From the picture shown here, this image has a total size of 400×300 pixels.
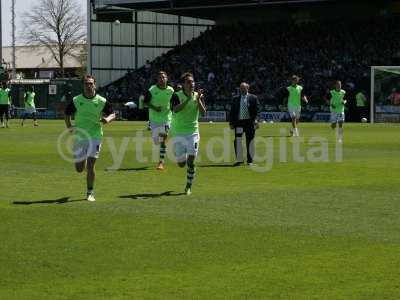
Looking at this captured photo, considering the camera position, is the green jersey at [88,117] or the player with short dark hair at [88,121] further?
the green jersey at [88,117]

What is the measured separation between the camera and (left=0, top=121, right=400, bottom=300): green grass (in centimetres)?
859

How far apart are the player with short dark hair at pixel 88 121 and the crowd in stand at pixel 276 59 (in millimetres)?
40804

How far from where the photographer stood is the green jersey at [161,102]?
21484 mm

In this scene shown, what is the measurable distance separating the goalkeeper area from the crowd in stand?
120 inches

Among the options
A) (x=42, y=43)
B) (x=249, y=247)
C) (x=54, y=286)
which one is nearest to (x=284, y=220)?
(x=249, y=247)

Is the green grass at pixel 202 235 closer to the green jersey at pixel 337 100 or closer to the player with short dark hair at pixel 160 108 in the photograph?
the player with short dark hair at pixel 160 108

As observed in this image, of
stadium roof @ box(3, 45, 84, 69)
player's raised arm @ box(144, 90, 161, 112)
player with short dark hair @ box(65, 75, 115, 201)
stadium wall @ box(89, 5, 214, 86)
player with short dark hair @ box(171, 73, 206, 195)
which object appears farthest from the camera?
stadium roof @ box(3, 45, 84, 69)

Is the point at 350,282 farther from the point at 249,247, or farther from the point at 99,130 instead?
the point at 99,130

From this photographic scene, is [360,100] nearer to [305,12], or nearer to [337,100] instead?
[305,12]

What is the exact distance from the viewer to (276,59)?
62.7 m

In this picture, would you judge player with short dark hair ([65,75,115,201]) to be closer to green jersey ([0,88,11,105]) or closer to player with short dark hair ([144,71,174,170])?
player with short dark hair ([144,71,174,170])

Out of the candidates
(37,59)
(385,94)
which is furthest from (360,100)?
(37,59)

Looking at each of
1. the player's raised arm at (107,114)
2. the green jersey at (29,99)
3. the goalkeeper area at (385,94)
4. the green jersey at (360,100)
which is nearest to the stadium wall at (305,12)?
the green jersey at (360,100)

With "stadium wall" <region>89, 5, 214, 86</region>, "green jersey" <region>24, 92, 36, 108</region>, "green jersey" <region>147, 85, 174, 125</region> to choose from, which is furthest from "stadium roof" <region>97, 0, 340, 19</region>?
"green jersey" <region>147, 85, 174, 125</region>
